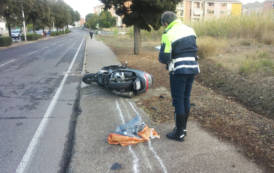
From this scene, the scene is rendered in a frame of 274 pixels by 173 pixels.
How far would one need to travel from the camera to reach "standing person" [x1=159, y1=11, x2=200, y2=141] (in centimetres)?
353

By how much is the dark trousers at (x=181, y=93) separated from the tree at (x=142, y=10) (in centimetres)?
1015

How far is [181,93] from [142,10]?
11.6 meters

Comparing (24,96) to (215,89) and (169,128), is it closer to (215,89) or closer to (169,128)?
(169,128)

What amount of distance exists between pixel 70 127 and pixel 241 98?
4537 millimetres

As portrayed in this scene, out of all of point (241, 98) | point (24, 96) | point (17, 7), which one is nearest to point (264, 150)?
point (241, 98)

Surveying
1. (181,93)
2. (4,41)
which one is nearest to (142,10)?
(181,93)

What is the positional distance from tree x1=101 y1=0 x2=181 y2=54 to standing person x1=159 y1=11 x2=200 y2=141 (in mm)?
10034

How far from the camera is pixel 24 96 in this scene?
6.60 m

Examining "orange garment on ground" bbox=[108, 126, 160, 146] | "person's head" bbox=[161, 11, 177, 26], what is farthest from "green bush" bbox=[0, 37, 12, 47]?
"person's head" bbox=[161, 11, 177, 26]

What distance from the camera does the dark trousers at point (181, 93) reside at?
368cm

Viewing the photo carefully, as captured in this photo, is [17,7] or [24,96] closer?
[24,96]

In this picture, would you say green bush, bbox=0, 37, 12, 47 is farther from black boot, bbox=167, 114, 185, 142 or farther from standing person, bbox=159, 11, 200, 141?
black boot, bbox=167, 114, 185, 142

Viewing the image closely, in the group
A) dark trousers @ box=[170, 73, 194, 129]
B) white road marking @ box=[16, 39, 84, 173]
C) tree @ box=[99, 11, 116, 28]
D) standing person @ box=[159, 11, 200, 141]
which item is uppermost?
tree @ box=[99, 11, 116, 28]

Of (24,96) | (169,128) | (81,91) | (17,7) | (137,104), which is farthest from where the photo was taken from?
(17,7)
